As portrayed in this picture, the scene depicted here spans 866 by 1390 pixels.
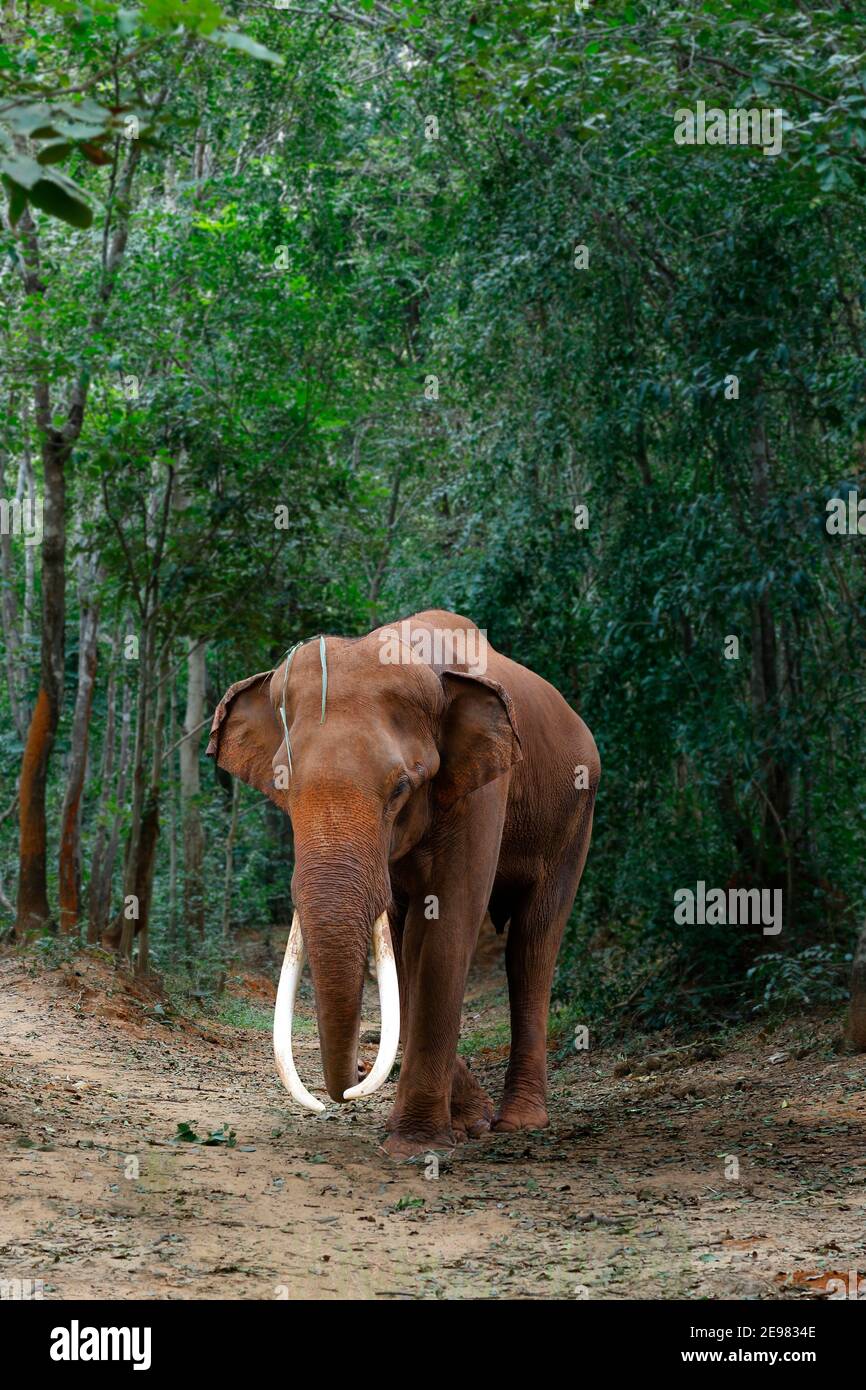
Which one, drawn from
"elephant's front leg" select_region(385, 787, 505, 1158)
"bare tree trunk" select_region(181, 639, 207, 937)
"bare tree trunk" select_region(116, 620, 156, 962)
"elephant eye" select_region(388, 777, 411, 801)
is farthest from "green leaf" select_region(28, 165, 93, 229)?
"bare tree trunk" select_region(181, 639, 207, 937)

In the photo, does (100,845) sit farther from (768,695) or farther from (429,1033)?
(429,1033)

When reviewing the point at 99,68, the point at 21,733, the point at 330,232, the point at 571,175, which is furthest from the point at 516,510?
the point at 21,733

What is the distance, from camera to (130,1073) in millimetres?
9852

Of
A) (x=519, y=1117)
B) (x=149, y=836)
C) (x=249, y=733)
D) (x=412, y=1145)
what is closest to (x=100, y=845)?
(x=149, y=836)

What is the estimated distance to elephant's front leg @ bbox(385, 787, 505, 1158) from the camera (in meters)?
7.19

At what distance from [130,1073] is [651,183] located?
295 inches

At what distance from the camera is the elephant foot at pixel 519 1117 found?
332 inches

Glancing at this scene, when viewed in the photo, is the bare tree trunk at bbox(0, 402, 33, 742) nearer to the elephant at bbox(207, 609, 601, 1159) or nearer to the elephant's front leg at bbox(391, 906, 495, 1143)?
A: the elephant at bbox(207, 609, 601, 1159)

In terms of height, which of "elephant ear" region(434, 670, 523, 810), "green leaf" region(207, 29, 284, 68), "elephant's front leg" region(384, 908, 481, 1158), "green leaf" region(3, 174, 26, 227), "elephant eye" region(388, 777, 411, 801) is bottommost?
"elephant's front leg" region(384, 908, 481, 1158)

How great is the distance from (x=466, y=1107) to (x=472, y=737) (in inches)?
92.6

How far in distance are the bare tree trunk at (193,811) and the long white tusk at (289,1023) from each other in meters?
13.6

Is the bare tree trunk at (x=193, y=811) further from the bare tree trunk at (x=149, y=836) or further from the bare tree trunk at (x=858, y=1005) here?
the bare tree trunk at (x=858, y=1005)

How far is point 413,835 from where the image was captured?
22.6 feet

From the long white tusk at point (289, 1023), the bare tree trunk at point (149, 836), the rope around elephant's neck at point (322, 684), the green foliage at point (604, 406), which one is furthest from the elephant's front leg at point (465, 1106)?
the bare tree trunk at point (149, 836)
